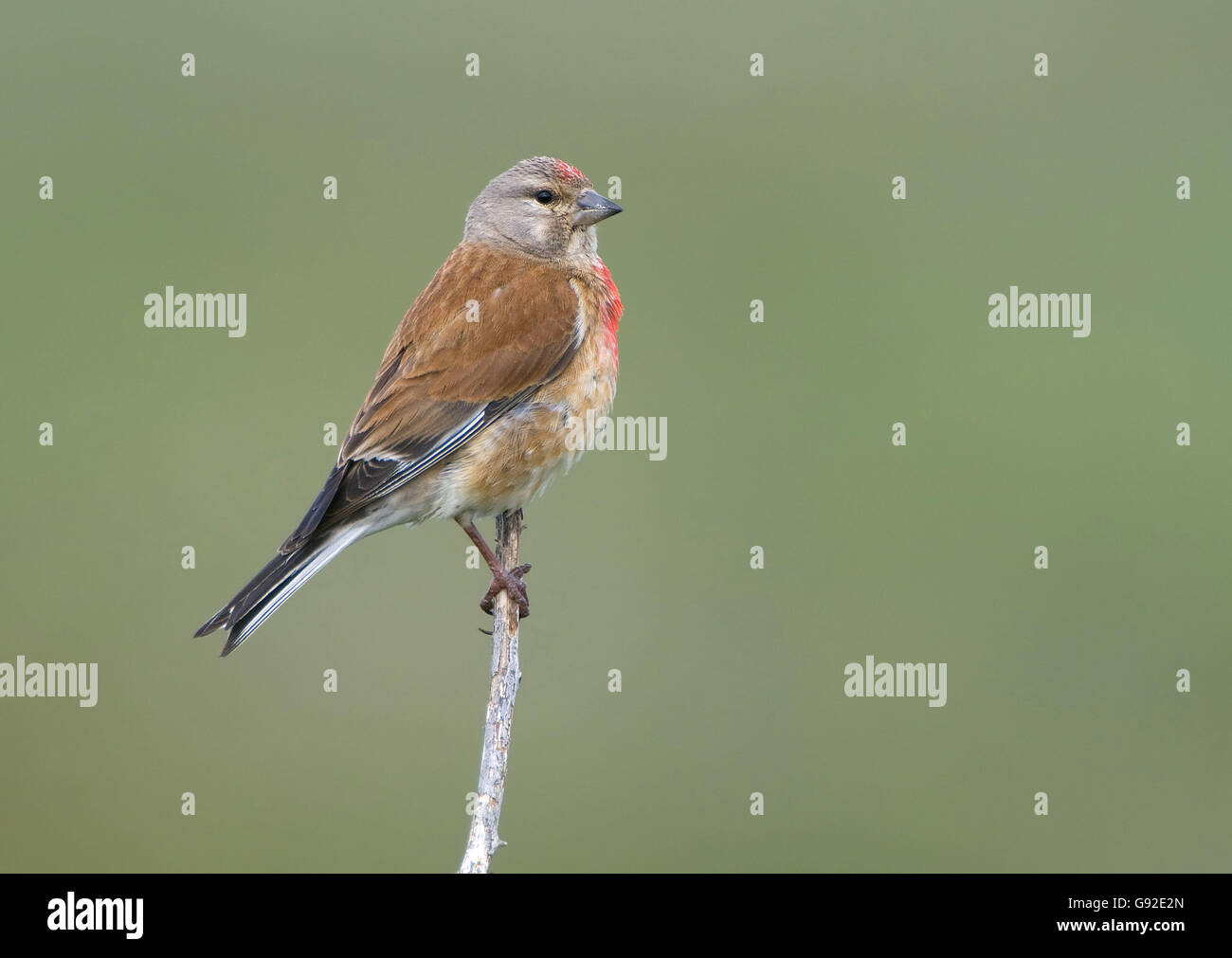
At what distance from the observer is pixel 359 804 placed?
893cm

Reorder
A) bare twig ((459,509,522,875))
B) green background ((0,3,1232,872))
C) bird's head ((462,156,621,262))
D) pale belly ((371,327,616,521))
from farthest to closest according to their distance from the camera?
green background ((0,3,1232,872)) < bird's head ((462,156,621,262)) < pale belly ((371,327,616,521)) < bare twig ((459,509,522,875))

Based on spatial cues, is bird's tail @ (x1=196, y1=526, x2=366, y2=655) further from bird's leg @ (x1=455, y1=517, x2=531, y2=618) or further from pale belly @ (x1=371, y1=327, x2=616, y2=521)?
bird's leg @ (x1=455, y1=517, x2=531, y2=618)

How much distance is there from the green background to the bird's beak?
3.18 metres

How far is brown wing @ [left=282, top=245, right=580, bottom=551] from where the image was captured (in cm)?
594

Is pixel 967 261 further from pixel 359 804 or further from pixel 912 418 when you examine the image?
pixel 359 804

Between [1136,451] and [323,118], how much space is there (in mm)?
7119

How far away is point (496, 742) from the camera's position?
15.1 ft

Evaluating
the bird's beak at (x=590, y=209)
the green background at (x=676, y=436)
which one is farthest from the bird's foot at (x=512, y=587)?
the green background at (x=676, y=436)

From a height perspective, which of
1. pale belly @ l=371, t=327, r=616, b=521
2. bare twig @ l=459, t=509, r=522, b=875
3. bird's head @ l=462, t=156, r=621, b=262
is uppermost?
bird's head @ l=462, t=156, r=621, b=262

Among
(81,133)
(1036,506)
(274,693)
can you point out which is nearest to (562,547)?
(274,693)

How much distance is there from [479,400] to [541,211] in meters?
1.02

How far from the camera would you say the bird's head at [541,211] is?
21.8 ft

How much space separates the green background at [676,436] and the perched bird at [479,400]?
3.09 m

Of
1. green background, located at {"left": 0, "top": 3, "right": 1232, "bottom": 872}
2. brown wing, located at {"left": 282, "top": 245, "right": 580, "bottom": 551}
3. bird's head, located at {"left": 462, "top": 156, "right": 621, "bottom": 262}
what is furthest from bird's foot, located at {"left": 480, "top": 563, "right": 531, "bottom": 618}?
green background, located at {"left": 0, "top": 3, "right": 1232, "bottom": 872}
